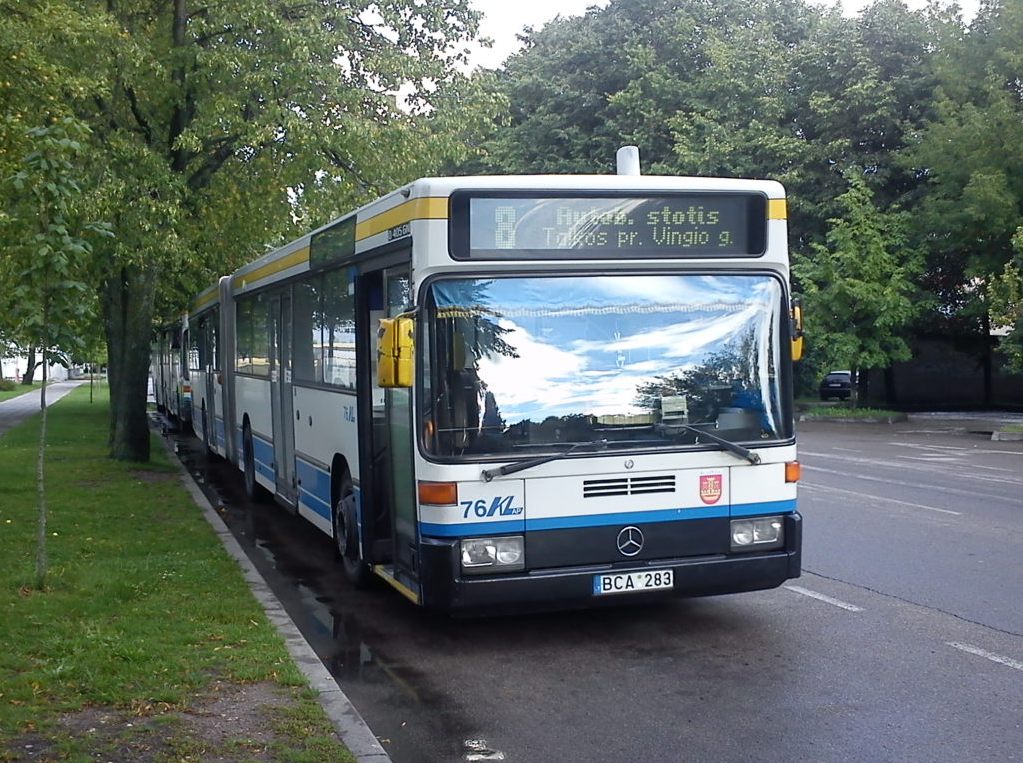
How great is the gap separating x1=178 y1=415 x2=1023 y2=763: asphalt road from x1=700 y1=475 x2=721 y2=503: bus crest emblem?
0.95 metres

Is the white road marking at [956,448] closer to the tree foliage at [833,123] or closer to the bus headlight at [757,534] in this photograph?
the tree foliage at [833,123]

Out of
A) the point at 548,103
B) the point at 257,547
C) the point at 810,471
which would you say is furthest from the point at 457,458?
the point at 548,103

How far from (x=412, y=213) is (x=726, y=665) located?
335cm

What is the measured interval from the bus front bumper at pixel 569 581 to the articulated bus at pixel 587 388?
0.04 feet

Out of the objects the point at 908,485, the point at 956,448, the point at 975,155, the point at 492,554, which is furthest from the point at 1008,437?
the point at 492,554

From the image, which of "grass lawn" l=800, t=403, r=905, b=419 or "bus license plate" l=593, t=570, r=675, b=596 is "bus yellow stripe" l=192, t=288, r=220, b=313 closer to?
"bus license plate" l=593, t=570, r=675, b=596

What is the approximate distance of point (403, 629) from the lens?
336 inches

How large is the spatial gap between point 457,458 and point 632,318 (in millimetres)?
1422

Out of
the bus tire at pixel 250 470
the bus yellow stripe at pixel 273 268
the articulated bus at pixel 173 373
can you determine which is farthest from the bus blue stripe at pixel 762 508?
the articulated bus at pixel 173 373

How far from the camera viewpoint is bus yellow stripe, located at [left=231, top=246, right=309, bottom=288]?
11680 millimetres

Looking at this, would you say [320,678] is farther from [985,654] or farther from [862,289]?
[862,289]

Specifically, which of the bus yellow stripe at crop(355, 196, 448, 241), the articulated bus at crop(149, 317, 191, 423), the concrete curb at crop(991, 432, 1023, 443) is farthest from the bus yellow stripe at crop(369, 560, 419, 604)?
the concrete curb at crop(991, 432, 1023, 443)

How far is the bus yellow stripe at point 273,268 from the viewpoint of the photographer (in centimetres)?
1168

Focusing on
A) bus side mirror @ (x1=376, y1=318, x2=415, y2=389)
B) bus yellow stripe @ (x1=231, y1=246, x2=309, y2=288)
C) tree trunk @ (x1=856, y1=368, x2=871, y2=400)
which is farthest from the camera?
tree trunk @ (x1=856, y1=368, x2=871, y2=400)
